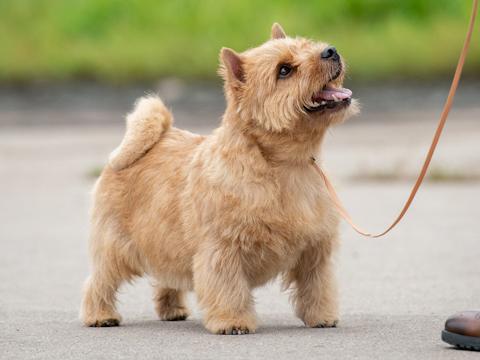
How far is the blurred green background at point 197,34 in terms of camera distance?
28.2 meters

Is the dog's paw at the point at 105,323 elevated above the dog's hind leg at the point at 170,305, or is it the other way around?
the dog's hind leg at the point at 170,305

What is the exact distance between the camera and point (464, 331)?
6504mm

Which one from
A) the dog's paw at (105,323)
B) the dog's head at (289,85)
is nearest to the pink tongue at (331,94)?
the dog's head at (289,85)

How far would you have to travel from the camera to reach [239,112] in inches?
287

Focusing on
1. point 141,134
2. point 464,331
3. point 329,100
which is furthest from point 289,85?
point 464,331

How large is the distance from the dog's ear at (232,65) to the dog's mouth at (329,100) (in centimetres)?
49

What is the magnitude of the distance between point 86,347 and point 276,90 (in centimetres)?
181

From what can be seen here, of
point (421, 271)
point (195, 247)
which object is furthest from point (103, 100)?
point (195, 247)

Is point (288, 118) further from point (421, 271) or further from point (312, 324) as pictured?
point (421, 271)

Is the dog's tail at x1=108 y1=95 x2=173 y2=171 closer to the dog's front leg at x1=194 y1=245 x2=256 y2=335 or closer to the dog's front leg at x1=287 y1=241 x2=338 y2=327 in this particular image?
the dog's front leg at x1=194 y1=245 x2=256 y2=335

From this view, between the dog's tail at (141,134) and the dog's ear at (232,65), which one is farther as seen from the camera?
the dog's tail at (141,134)

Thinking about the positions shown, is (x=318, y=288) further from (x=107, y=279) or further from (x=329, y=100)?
(x=107, y=279)

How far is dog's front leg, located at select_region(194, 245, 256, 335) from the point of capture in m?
7.17

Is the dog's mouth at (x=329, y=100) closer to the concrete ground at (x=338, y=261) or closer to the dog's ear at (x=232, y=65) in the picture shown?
the dog's ear at (x=232, y=65)
